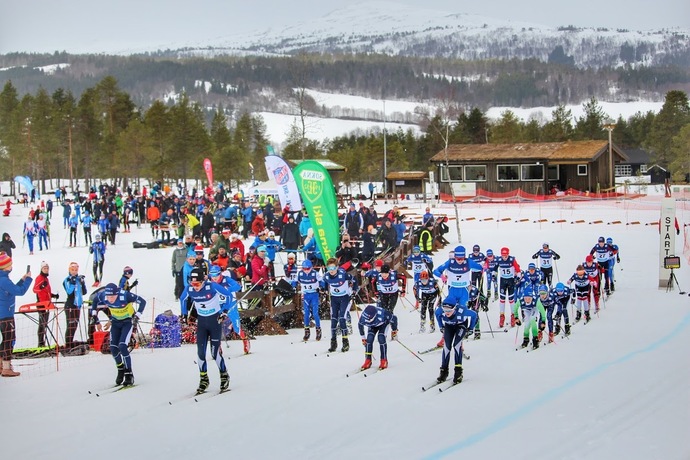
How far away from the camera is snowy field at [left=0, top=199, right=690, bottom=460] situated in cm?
788

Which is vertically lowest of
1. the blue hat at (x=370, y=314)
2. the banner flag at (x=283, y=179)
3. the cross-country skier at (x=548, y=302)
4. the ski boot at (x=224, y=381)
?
the ski boot at (x=224, y=381)

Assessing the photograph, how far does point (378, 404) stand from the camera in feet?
31.5

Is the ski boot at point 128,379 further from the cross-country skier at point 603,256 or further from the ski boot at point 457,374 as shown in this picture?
the cross-country skier at point 603,256

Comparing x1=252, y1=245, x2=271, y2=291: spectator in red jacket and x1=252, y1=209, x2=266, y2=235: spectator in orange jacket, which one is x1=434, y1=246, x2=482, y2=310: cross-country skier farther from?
x1=252, y1=209, x2=266, y2=235: spectator in orange jacket

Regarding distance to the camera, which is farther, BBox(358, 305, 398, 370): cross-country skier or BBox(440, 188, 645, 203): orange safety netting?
BBox(440, 188, 645, 203): orange safety netting

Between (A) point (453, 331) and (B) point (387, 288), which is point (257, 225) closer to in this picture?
(B) point (387, 288)

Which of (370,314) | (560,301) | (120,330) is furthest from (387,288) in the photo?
(120,330)

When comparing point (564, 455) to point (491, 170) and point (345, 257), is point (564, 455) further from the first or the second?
point (491, 170)

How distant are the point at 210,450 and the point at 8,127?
155ft

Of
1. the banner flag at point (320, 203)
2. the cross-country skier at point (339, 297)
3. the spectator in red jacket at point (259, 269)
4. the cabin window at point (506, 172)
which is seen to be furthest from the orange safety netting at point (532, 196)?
the cross-country skier at point (339, 297)

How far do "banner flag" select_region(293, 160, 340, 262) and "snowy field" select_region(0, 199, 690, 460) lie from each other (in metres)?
3.11

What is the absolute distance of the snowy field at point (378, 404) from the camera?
310 inches

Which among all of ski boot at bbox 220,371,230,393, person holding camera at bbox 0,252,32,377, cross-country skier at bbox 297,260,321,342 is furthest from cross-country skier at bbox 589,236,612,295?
person holding camera at bbox 0,252,32,377

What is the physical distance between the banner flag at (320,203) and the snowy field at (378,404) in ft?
10.2
